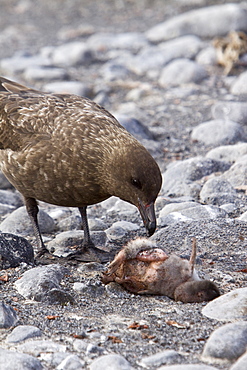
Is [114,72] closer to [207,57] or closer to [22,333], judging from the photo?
[207,57]

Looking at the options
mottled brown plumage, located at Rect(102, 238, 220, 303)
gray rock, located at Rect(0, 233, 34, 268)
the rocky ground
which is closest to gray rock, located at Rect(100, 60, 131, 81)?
the rocky ground

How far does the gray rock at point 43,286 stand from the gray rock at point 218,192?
2103mm

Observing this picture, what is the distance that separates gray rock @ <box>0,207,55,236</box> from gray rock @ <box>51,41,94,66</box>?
22.6 ft

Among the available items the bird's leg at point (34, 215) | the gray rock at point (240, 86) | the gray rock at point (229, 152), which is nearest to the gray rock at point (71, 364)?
the bird's leg at point (34, 215)

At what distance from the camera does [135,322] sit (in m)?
3.53

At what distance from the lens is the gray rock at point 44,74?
35.9 feet

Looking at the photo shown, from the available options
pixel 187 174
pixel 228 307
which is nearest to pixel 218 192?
pixel 187 174

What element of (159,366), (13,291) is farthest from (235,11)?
(159,366)

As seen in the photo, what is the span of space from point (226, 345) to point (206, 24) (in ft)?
34.3

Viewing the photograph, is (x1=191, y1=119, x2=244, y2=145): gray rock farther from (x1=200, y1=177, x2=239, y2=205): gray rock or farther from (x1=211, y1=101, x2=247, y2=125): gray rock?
(x1=200, y1=177, x2=239, y2=205): gray rock

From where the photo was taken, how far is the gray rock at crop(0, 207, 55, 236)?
5.55m

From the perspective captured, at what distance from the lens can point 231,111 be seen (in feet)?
27.1

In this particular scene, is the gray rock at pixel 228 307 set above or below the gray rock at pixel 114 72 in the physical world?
above

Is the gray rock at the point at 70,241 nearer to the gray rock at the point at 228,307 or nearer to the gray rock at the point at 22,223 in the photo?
the gray rock at the point at 22,223
